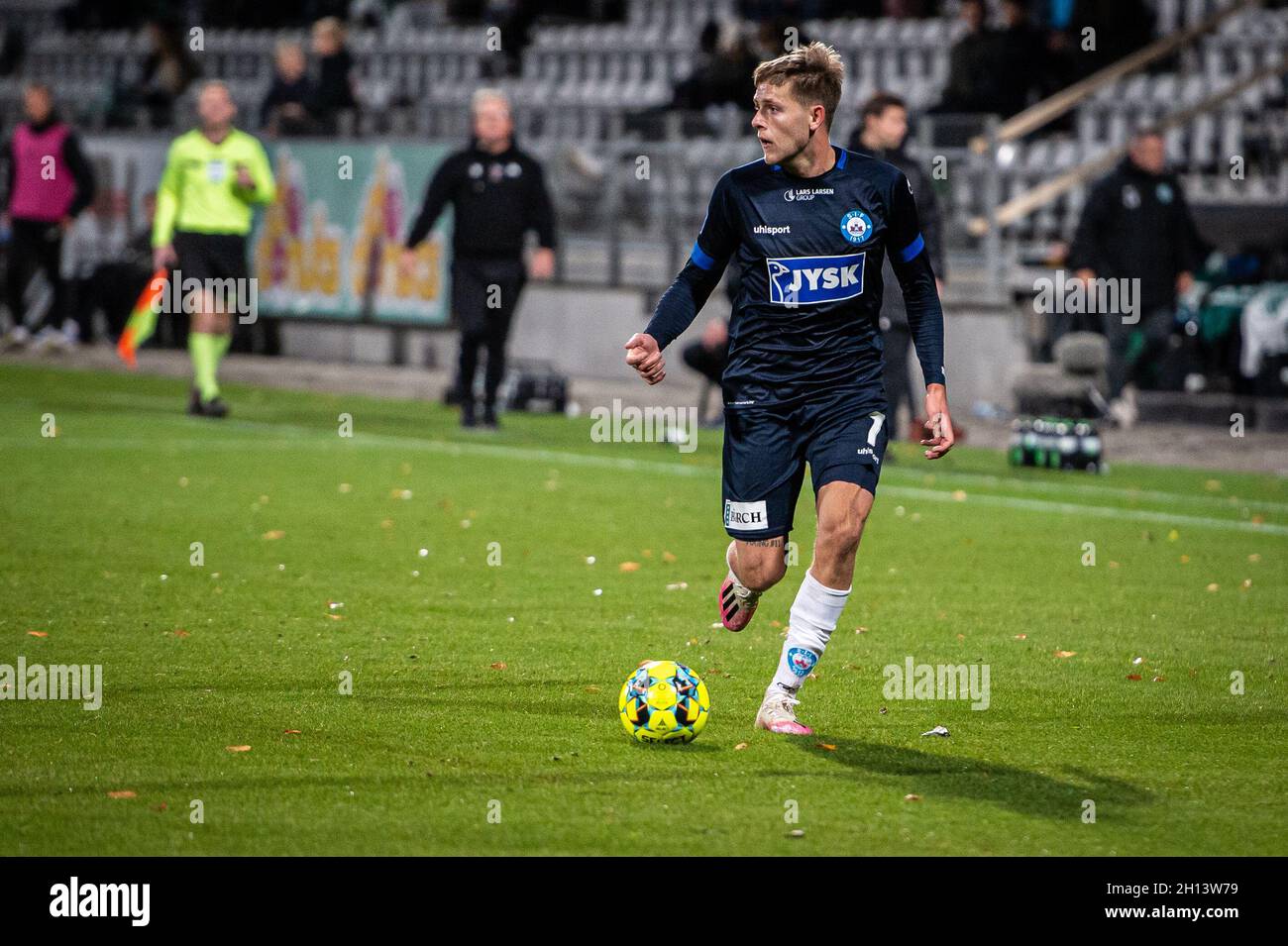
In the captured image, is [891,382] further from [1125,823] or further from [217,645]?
[1125,823]

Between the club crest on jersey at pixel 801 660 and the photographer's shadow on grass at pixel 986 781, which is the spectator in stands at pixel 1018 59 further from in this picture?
the photographer's shadow on grass at pixel 986 781

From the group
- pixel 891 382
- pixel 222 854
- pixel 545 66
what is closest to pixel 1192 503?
pixel 891 382

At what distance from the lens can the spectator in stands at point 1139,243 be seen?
17203 mm

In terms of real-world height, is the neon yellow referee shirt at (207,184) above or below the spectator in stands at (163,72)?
below

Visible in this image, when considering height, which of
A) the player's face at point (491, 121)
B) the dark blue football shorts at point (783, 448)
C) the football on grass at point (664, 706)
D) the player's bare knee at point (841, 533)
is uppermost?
the player's face at point (491, 121)

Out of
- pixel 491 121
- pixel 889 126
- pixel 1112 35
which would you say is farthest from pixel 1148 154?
pixel 491 121

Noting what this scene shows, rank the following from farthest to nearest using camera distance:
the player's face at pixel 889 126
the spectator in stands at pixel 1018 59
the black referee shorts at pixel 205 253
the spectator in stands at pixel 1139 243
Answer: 1. the spectator in stands at pixel 1018 59
2. the spectator in stands at pixel 1139 243
3. the black referee shorts at pixel 205 253
4. the player's face at pixel 889 126

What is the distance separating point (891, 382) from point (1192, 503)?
2443 millimetres

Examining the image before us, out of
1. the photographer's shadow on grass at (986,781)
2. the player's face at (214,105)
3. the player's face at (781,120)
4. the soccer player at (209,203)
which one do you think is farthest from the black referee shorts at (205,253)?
the photographer's shadow on grass at (986,781)

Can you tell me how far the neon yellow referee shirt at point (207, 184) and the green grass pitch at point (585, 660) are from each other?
2308 millimetres

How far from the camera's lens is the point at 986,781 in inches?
244

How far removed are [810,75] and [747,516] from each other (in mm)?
1392

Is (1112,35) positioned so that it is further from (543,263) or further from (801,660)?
(801,660)

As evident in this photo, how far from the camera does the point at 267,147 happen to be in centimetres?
2350
